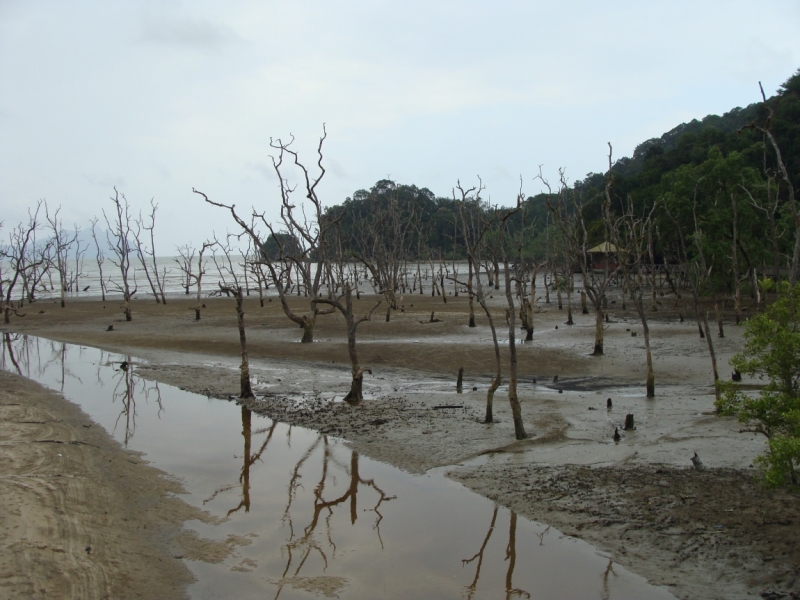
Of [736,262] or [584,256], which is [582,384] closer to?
[584,256]

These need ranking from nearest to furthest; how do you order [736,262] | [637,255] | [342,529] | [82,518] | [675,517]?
[675,517] < [82,518] < [342,529] < [736,262] < [637,255]

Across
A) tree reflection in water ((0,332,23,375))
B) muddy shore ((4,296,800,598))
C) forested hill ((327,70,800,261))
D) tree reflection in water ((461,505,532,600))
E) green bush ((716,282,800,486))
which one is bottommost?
tree reflection in water ((461,505,532,600))

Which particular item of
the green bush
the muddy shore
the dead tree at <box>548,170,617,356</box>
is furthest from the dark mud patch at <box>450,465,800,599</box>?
the dead tree at <box>548,170,617,356</box>

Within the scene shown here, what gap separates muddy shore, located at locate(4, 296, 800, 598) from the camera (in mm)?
8172

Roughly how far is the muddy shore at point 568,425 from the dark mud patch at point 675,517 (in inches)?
0.9

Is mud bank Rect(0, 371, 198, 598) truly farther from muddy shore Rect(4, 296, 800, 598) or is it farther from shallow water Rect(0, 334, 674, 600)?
muddy shore Rect(4, 296, 800, 598)

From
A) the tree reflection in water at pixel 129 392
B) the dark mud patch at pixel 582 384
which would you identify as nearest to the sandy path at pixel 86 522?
the tree reflection in water at pixel 129 392

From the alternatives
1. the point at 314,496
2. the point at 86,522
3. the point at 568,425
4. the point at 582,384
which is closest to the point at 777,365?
the point at 568,425

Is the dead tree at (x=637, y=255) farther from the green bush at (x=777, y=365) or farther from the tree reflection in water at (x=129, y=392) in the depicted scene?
the tree reflection in water at (x=129, y=392)

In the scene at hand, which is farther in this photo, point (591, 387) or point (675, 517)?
point (591, 387)

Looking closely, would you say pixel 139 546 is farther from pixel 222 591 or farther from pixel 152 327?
pixel 152 327

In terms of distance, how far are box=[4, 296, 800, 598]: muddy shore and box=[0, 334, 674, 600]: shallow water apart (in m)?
0.47

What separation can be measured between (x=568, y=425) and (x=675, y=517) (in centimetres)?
514

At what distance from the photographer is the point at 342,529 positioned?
9.59 meters
